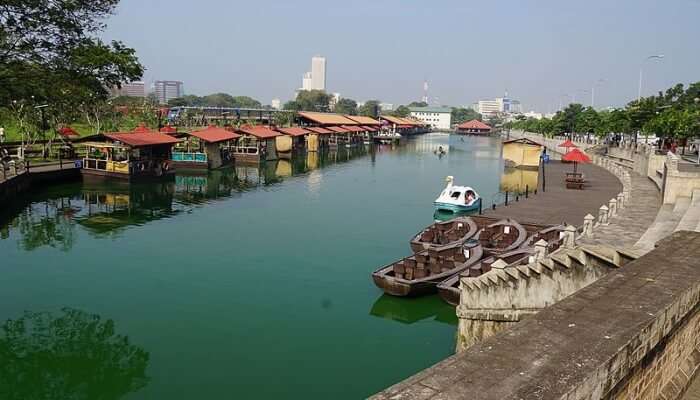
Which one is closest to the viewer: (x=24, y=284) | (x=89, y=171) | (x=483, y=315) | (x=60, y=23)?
(x=483, y=315)

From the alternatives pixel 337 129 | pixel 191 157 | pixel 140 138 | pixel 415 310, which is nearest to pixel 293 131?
pixel 337 129

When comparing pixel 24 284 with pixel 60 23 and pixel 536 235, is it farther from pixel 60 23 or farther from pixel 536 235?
pixel 536 235

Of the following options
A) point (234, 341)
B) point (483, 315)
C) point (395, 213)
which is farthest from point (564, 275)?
point (395, 213)

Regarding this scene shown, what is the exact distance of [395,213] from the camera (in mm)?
36188

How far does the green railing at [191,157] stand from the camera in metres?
53.3

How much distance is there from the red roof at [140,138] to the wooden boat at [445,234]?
26.5 meters

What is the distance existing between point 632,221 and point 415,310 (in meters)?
10.7

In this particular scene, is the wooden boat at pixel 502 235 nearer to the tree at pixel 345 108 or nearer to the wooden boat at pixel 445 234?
the wooden boat at pixel 445 234

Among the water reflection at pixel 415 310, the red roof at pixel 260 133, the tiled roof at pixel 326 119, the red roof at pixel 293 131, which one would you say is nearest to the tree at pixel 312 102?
the tiled roof at pixel 326 119

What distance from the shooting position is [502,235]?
77.5 ft

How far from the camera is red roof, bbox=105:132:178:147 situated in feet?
138

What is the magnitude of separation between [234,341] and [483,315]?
22.3 feet

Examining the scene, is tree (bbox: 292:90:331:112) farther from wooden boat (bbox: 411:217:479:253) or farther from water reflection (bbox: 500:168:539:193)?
wooden boat (bbox: 411:217:479:253)

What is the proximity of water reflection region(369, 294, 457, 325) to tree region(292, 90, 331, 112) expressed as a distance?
148 metres
